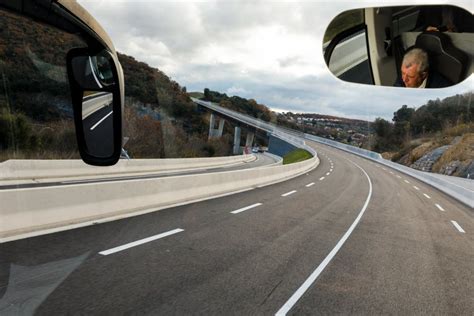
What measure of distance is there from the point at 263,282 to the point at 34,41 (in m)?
4.45

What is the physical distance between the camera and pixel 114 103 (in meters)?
2.02

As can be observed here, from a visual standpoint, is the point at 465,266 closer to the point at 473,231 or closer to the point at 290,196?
the point at 473,231

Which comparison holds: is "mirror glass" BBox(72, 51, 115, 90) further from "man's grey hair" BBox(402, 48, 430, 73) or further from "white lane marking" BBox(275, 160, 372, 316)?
"white lane marking" BBox(275, 160, 372, 316)

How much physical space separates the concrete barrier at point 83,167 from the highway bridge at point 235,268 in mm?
1504

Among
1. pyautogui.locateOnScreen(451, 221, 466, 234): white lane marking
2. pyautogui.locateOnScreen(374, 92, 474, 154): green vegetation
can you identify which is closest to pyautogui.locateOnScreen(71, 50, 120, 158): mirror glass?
pyautogui.locateOnScreen(374, 92, 474, 154): green vegetation

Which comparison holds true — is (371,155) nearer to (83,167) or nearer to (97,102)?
(83,167)

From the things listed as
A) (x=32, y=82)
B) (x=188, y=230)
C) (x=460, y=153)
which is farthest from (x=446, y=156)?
(x=32, y=82)

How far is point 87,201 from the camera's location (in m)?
8.75

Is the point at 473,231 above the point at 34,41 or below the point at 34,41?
below

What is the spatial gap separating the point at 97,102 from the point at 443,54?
192cm

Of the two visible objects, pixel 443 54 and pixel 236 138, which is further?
pixel 236 138

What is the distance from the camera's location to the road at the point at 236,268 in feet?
15.0

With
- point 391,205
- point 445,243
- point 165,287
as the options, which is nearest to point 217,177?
point 391,205

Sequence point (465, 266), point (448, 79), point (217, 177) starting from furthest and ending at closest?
point (217, 177), point (465, 266), point (448, 79)
